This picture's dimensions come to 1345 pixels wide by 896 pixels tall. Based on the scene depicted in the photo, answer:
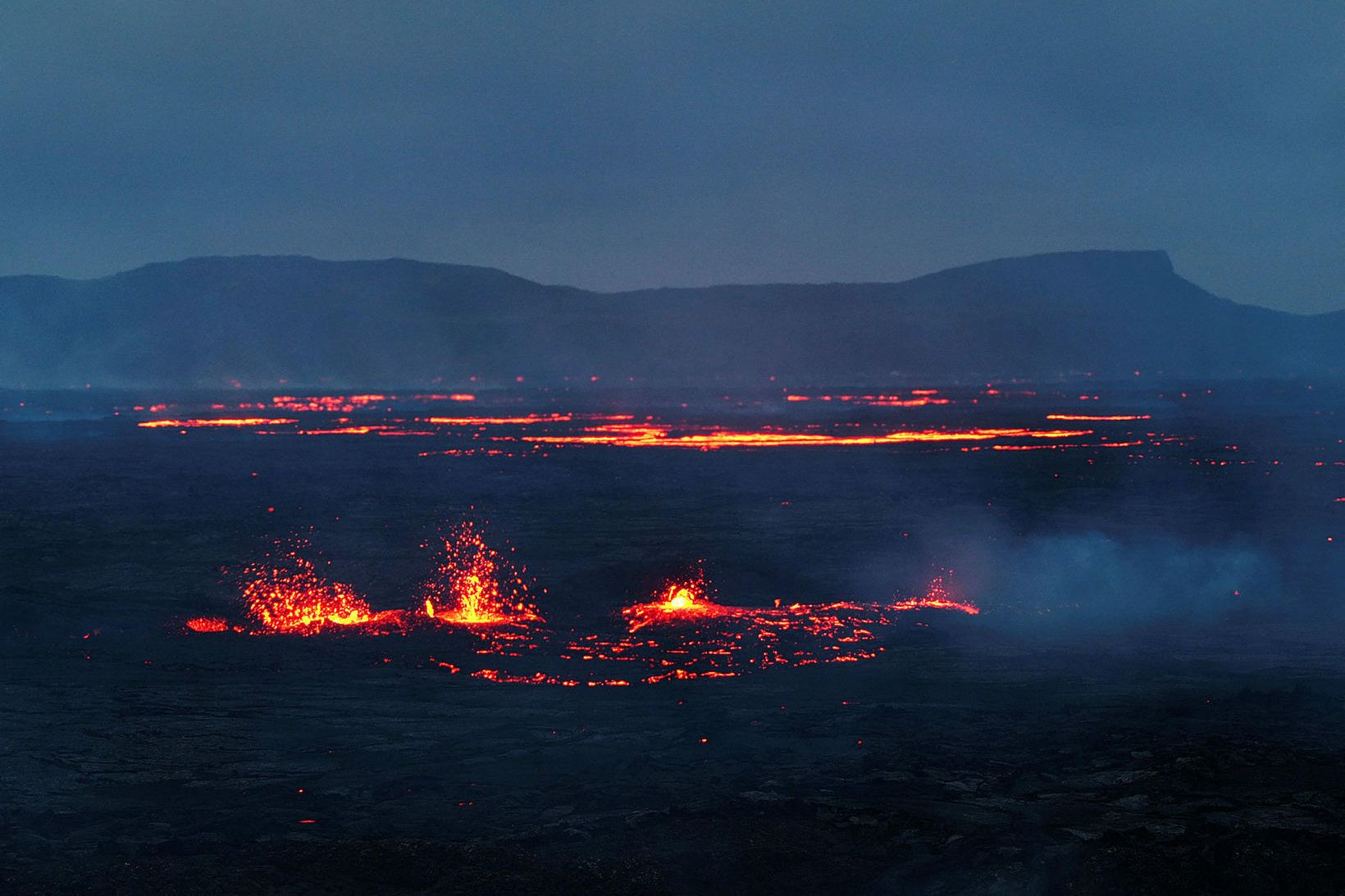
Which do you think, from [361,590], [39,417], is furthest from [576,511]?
[39,417]

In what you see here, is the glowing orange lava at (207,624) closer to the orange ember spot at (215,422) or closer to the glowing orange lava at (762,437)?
the glowing orange lava at (762,437)

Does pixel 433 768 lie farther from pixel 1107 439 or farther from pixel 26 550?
pixel 1107 439

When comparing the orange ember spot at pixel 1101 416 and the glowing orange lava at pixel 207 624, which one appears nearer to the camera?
the glowing orange lava at pixel 207 624

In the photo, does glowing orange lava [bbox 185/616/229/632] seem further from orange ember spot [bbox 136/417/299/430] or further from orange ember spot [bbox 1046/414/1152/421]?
orange ember spot [bbox 1046/414/1152/421]

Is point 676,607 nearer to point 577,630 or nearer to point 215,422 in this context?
point 577,630

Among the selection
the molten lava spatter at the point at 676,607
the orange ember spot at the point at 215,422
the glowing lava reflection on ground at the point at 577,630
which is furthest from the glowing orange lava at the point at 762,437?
the glowing lava reflection on ground at the point at 577,630

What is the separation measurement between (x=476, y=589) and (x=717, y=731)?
7649 millimetres

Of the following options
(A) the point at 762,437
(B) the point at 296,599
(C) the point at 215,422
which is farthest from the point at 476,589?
→ (C) the point at 215,422

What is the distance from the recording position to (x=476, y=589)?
17.0m

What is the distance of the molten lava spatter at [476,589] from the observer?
603 inches

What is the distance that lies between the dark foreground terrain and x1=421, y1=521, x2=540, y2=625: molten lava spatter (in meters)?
0.50

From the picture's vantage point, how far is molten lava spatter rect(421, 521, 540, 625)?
1533 cm

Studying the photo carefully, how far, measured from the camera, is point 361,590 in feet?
56.2

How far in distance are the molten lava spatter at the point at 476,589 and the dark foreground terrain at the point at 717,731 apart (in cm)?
50
